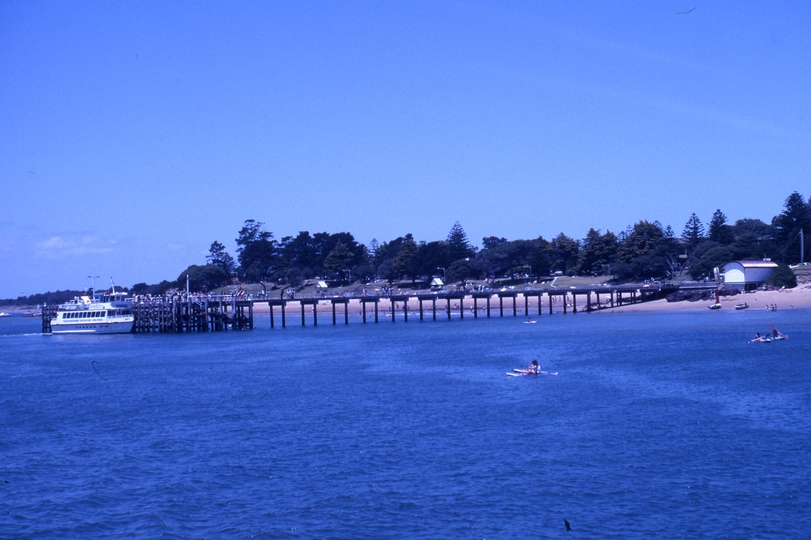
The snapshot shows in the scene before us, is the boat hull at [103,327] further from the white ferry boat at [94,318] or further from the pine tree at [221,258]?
the pine tree at [221,258]

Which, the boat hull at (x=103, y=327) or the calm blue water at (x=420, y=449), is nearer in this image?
the calm blue water at (x=420, y=449)

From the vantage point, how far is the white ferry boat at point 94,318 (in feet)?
260

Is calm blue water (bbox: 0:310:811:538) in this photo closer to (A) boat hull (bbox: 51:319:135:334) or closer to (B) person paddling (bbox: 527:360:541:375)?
(B) person paddling (bbox: 527:360:541:375)

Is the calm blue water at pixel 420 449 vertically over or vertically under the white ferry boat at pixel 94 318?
under

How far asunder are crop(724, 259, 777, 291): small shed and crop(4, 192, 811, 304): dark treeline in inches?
148

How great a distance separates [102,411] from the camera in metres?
29.7

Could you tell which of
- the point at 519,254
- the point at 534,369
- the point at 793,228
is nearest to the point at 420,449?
the point at 534,369

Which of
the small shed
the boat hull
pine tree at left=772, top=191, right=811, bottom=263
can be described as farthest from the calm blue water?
pine tree at left=772, top=191, right=811, bottom=263

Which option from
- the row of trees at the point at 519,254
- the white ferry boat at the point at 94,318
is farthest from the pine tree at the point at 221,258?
the white ferry boat at the point at 94,318

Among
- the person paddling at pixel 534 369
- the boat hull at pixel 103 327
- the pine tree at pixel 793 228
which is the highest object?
the pine tree at pixel 793 228

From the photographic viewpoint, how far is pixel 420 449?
69.6 ft

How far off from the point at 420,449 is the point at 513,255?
405 ft

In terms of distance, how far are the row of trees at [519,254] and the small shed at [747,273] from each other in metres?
8.56

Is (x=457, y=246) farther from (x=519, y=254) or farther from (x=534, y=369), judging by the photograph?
(x=534, y=369)
